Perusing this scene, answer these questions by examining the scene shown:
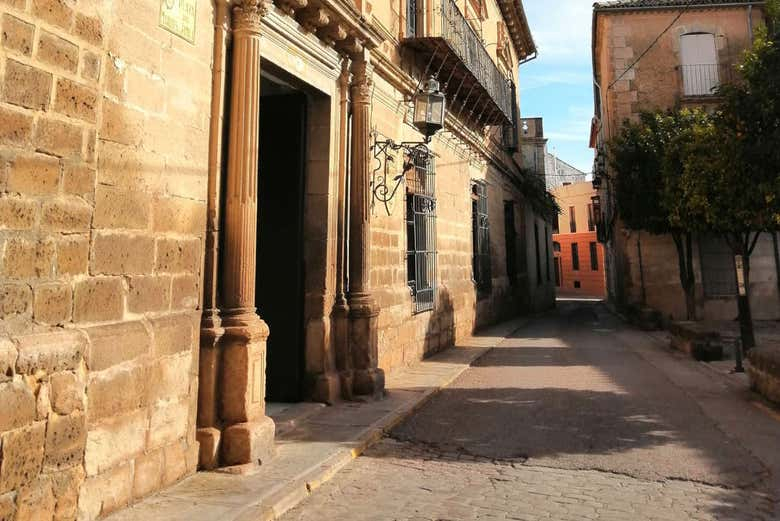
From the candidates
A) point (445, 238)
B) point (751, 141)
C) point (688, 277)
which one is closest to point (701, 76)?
point (688, 277)

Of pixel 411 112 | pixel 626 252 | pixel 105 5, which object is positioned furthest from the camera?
pixel 626 252

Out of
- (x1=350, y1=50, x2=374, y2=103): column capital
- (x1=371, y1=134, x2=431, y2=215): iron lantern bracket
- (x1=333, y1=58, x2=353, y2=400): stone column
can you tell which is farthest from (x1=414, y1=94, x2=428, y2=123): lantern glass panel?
(x1=333, y1=58, x2=353, y2=400): stone column

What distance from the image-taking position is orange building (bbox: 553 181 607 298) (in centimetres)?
3847

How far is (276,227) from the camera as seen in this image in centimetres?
604

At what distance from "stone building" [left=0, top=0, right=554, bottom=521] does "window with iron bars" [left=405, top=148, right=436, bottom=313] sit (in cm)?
55

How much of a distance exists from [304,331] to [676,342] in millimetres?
8367

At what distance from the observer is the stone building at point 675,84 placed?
50.3 ft

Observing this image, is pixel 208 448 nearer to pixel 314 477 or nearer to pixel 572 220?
pixel 314 477

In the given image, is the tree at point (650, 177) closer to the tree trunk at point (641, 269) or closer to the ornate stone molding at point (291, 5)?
the tree trunk at point (641, 269)

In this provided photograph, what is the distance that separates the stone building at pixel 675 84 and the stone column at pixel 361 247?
1184 centimetres

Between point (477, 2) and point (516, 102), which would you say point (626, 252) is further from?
point (477, 2)

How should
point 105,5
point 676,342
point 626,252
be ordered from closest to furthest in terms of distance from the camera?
point 105,5 → point 676,342 → point 626,252

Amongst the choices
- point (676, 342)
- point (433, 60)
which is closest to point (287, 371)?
point (433, 60)

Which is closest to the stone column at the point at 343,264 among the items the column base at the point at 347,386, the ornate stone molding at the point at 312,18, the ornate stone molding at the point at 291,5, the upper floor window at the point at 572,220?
the column base at the point at 347,386
